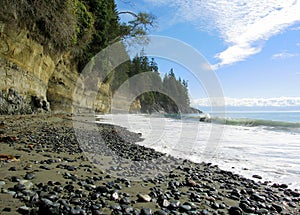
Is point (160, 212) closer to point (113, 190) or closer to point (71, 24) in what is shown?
point (113, 190)

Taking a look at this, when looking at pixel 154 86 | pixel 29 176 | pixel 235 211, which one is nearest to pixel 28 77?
pixel 29 176

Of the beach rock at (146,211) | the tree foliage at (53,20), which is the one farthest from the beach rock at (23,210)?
the tree foliage at (53,20)

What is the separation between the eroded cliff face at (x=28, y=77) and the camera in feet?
24.0

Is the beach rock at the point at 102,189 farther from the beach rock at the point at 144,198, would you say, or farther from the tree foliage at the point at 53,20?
the tree foliage at the point at 53,20

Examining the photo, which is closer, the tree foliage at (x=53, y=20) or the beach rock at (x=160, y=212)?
the beach rock at (x=160, y=212)

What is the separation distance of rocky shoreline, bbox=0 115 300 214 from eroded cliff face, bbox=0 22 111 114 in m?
4.48

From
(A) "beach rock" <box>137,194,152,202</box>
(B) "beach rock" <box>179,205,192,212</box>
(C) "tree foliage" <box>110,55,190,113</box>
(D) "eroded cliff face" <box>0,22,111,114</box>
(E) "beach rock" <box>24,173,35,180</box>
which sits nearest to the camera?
(B) "beach rock" <box>179,205,192,212</box>

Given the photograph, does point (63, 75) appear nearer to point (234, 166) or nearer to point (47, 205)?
point (234, 166)

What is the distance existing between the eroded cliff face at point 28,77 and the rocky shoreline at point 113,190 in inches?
176

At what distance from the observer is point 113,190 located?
2.53 m

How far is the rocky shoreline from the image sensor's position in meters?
2.03

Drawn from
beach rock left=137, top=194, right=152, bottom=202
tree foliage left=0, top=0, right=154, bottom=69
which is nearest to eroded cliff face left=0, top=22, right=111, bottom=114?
tree foliage left=0, top=0, right=154, bottom=69

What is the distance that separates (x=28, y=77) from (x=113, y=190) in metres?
8.39

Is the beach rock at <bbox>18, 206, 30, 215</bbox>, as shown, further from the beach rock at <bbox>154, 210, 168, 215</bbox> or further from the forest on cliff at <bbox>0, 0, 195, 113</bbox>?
the forest on cliff at <bbox>0, 0, 195, 113</bbox>
